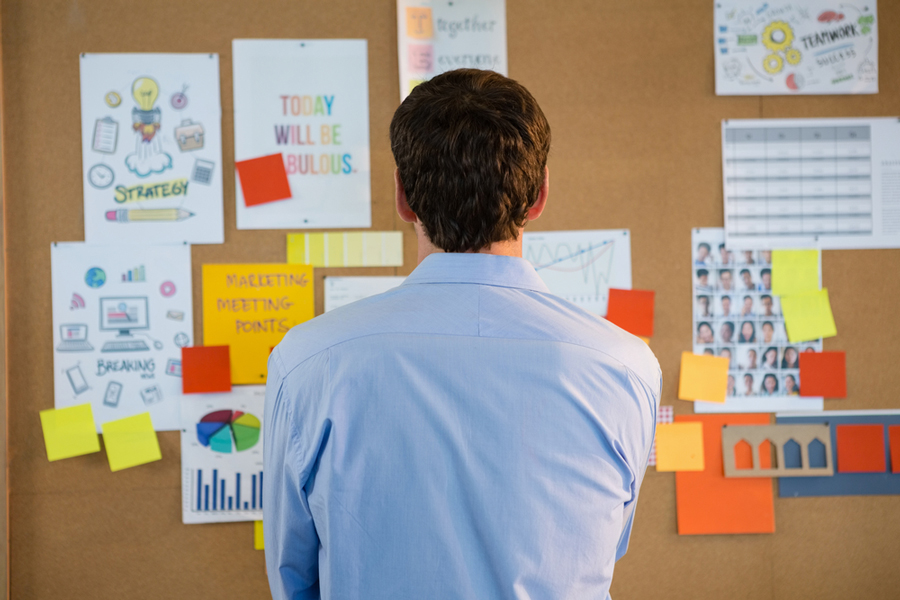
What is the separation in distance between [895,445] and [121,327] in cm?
164

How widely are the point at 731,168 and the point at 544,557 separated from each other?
1008 millimetres

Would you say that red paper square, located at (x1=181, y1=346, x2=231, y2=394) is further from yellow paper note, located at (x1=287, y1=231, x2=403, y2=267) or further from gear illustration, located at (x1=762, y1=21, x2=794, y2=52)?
gear illustration, located at (x1=762, y1=21, x2=794, y2=52)

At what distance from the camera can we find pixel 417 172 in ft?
1.95

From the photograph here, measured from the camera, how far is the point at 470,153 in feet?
1.89

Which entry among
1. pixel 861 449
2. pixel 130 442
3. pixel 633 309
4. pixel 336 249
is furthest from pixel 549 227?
pixel 130 442

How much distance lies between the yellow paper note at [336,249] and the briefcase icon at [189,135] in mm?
263

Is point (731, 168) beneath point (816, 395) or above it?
above

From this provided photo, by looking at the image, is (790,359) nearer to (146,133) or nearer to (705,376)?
(705,376)

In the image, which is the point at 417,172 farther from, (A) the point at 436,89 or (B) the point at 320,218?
(B) the point at 320,218

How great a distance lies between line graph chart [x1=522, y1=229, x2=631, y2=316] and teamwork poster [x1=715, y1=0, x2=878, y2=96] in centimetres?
41

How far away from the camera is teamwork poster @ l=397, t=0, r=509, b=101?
1.22m

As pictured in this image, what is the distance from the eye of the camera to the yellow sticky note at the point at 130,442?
1195 millimetres

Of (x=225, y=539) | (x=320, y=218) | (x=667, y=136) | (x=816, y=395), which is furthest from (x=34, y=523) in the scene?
(x=816, y=395)

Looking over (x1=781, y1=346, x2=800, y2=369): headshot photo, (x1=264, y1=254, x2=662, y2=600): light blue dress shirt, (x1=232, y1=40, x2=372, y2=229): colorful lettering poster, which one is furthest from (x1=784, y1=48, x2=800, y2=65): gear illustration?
(x1=264, y1=254, x2=662, y2=600): light blue dress shirt
